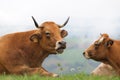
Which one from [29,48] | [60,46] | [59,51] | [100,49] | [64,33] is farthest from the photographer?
[64,33]

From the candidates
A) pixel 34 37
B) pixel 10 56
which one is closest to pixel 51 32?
pixel 34 37

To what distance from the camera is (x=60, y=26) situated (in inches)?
836

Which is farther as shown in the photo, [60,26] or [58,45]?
[60,26]

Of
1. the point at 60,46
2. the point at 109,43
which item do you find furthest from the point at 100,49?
the point at 60,46

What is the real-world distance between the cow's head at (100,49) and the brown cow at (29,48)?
62.3 inches

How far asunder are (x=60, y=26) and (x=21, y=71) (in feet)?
9.24

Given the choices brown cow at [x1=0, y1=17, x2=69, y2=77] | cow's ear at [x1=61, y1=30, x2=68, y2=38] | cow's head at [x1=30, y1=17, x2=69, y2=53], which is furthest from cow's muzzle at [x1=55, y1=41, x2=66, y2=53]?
cow's ear at [x1=61, y1=30, x2=68, y2=38]

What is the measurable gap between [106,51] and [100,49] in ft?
1.01

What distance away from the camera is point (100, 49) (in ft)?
70.5

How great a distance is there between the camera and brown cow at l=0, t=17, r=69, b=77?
20266 millimetres

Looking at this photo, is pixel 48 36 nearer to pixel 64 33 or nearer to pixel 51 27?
pixel 51 27

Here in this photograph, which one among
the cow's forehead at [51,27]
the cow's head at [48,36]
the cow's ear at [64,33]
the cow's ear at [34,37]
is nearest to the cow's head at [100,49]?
the cow's ear at [64,33]

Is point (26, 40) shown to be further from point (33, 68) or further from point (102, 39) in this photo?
point (102, 39)

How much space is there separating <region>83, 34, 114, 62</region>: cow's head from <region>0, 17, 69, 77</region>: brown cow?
1582mm
